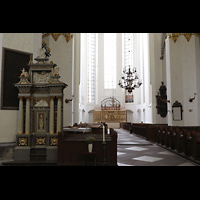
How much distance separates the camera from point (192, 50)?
47.7ft

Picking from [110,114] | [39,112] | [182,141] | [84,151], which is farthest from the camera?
[110,114]

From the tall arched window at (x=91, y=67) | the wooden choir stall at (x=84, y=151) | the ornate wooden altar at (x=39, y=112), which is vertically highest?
the tall arched window at (x=91, y=67)

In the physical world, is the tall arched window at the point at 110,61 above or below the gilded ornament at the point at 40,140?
above

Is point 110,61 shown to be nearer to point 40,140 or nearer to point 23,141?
point 40,140

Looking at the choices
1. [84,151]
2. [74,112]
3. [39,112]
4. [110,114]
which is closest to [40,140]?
[39,112]

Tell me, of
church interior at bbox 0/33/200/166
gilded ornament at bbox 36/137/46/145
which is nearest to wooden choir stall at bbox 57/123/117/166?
church interior at bbox 0/33/200/166

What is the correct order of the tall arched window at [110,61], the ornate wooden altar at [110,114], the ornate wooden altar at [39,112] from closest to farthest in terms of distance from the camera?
the ornate wooden altar at [39,112]
the ornate wooden altar at [110,114]
the tall arched window at [110,61]

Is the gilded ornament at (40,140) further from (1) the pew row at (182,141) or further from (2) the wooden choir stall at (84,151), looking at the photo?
(1) the pew row at (182,141)

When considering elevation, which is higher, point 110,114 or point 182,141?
point 110,114

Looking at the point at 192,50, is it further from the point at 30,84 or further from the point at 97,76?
the point at 97,76

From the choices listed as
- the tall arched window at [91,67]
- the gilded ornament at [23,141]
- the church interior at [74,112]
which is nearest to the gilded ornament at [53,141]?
the church interior at [74,112]

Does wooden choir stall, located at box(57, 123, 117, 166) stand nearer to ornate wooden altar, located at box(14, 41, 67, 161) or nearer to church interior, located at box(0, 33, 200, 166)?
church interior, located at box(0, 33, 200, 166)

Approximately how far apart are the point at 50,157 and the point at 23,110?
1701 mm
